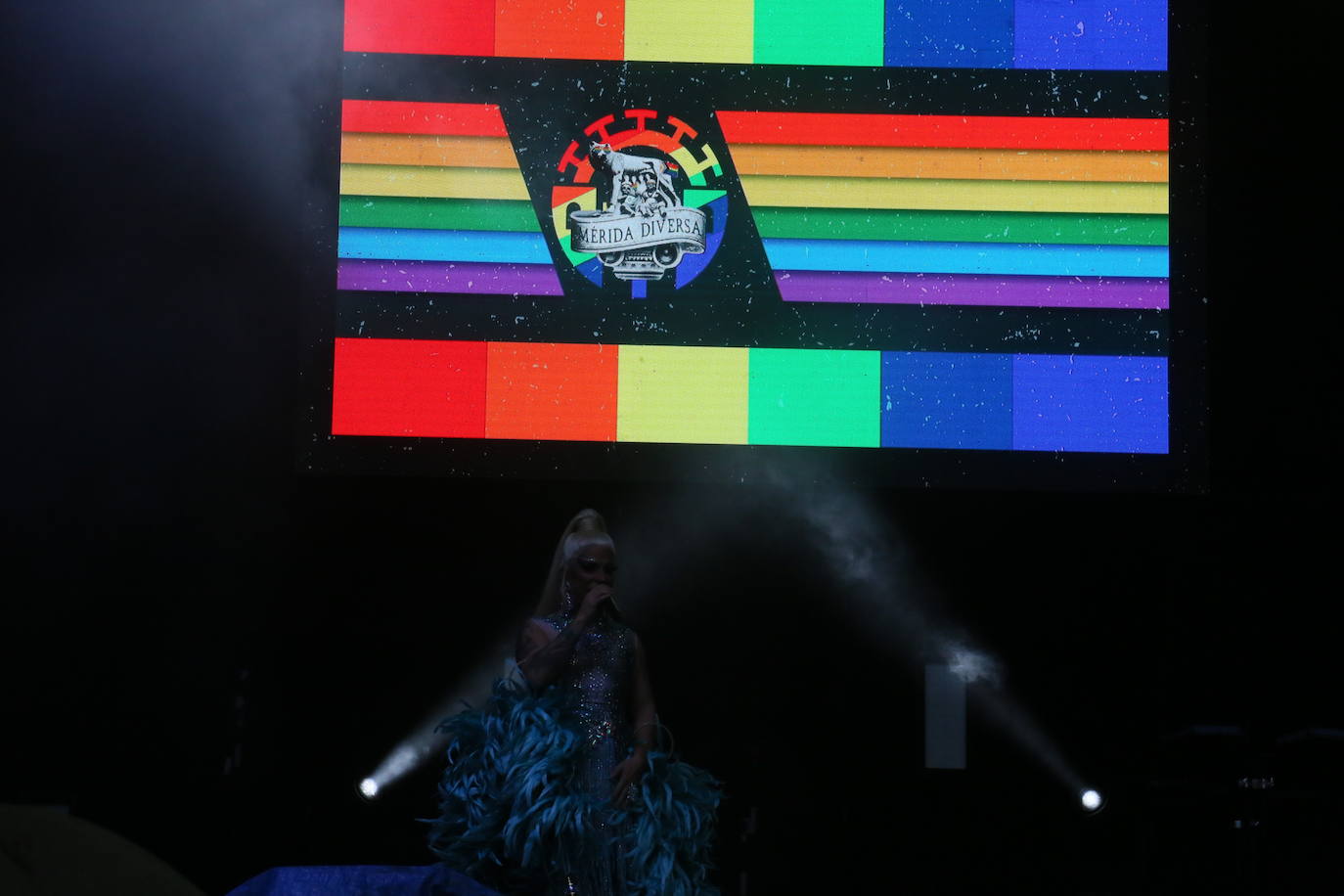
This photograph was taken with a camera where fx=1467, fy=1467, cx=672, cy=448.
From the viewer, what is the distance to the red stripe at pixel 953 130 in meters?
4.16

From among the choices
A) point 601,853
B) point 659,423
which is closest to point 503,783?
point 601,853

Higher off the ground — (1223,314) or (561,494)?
(1223,314)

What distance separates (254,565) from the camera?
4254 millimetres

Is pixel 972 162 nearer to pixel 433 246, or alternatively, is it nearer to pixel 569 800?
pixel 433 246

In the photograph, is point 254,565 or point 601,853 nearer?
point 601,853

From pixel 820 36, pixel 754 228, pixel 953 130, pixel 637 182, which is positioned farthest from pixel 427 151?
pixel 953 130

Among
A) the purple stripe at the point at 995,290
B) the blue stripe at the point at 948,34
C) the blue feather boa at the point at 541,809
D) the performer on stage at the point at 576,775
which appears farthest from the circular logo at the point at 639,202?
the blue feather boa at the point at 541,809

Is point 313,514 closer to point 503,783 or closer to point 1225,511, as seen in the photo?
point 503,783

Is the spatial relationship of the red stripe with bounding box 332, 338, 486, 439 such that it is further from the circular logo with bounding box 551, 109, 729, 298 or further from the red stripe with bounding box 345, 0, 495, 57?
the red stripe with bounding box 345, 0, 495, 57

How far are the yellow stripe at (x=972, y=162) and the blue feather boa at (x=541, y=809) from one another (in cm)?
173

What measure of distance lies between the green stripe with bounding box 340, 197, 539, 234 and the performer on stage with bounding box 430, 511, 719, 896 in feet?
3.51

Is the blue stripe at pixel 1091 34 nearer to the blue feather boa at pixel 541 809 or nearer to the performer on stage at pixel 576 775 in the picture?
the performer on stage at pixel 576 775

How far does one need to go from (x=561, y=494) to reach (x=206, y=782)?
1.30 metres

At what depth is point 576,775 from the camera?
129 inches
